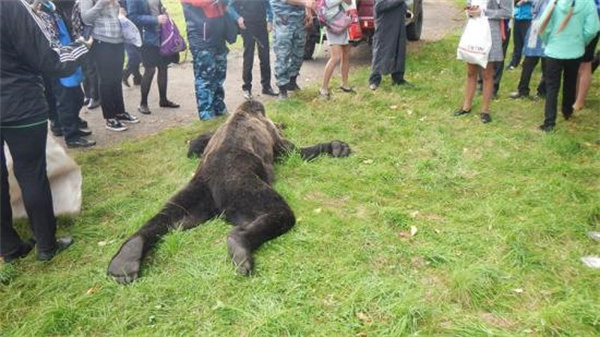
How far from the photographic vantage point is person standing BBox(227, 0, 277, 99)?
7250mm

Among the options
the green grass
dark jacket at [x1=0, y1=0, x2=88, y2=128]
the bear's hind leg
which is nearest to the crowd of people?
dark jacket at [x1=0, y1=0, x2=88, y2=128]

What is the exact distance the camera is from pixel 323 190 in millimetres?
4742

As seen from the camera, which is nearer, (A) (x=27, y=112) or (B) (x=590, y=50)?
(A) (x=27, y=112)

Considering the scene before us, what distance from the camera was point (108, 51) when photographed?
240 inches

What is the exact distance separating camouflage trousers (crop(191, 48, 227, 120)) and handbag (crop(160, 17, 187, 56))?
39 centimetres

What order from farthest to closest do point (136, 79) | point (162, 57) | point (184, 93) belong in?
point (136, 79) < point (184, 93) < point (162, 57)

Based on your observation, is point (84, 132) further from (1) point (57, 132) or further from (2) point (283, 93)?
(2) point (283, 93)

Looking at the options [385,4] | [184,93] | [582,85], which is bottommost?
[184,93]

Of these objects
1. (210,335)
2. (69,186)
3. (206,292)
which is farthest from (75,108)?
(210,335)

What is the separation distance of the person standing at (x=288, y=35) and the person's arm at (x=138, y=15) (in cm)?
180

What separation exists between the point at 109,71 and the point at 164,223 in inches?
124

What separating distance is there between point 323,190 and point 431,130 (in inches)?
86.8

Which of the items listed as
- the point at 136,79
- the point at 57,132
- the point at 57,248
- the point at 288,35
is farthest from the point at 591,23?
the point at 136,79

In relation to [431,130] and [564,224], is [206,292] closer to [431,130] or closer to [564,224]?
[564,224]
